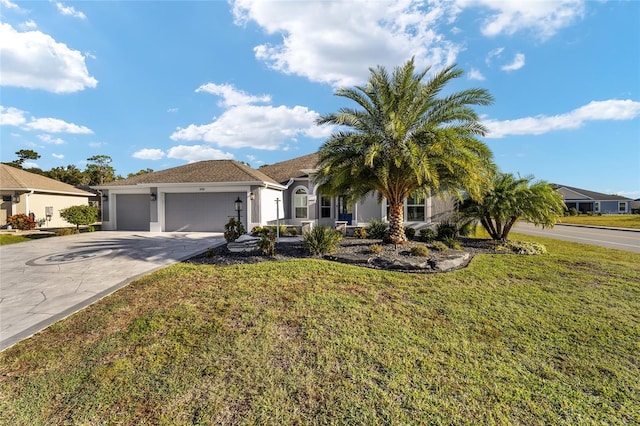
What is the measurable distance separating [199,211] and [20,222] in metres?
10.5

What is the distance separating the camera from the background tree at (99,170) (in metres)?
40.5

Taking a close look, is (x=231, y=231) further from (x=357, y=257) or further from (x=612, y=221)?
(x=612, y=221)

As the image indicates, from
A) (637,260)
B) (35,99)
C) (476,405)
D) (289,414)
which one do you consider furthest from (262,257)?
(35,99)

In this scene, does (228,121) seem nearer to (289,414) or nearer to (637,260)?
(289,414)

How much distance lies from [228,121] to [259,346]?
18.5 metres

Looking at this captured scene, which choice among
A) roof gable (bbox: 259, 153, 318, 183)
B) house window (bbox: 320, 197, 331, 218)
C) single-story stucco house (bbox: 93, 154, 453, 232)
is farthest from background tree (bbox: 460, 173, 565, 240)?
roof gable (bbox: 259, 153, 318, 183)

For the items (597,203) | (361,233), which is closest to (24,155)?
(361,233)

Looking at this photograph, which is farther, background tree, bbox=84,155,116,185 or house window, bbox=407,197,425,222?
background tree, bbox=84,155,116,185

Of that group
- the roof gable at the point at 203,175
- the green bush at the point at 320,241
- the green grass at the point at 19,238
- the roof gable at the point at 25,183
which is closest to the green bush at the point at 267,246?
the green bush at the point at 320,241

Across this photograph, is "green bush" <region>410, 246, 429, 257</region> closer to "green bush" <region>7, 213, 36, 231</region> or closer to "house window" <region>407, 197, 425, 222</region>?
"house window" <region>407, 197, 425, 222</region>

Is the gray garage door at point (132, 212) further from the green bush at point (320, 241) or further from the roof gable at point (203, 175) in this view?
the green bush at point (320, 241)

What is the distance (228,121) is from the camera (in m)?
19.3

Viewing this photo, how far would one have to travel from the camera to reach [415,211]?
50.2ft

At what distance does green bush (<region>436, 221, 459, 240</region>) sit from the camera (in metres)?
13.2
